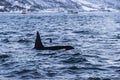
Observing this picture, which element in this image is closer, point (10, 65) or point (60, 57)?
point (10, 65)

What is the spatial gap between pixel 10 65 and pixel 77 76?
5.81 meters

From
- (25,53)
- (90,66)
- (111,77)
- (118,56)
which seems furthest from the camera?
(25,53)

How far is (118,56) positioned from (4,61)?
8.98 m

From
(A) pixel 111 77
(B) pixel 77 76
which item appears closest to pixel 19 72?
(B) pixel 77 76

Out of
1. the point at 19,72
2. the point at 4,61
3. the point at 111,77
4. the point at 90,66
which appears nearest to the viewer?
the point at 111,77

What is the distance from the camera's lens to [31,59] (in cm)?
2678

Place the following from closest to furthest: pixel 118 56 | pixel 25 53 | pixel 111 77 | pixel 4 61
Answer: pixel 111 77 < pixel 4 61 < pixel 118 56 < pixel 25 53

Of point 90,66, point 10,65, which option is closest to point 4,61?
point 10,65

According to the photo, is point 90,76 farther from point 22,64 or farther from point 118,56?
point 118,56

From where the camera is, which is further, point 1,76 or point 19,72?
point 19,72

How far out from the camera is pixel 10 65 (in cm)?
2423

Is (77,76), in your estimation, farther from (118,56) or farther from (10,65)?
(118,56)

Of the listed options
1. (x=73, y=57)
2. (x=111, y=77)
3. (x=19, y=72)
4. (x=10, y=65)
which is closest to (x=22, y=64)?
(x=10, y=65)

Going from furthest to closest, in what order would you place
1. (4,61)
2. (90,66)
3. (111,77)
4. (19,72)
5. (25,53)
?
(25,53) → (4,61) → (90,66) → (19,72) → (111,77)
